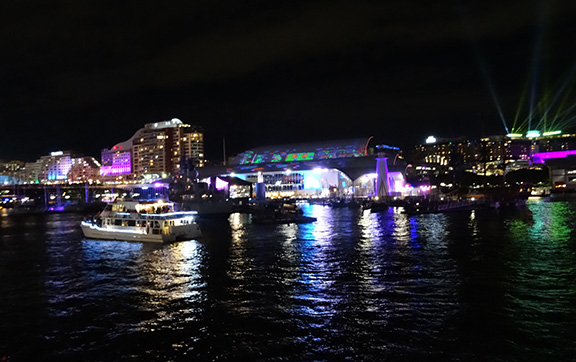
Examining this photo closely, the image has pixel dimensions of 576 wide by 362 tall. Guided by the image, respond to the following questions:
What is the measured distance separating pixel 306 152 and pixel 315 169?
737 inches

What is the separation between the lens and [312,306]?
15.7 metres

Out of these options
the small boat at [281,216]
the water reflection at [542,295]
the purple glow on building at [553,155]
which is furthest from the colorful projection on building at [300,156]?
the water reflection at [542,295]

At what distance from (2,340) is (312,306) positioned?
9642 mm

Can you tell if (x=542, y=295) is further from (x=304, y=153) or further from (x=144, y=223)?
(x=304, y=153)

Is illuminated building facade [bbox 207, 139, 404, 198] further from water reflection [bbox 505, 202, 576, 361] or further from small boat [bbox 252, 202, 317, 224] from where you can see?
water reflection [bbox 505, 202, 576, 361]

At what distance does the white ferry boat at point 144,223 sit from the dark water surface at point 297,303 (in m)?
3.71

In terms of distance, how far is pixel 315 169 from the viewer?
116m

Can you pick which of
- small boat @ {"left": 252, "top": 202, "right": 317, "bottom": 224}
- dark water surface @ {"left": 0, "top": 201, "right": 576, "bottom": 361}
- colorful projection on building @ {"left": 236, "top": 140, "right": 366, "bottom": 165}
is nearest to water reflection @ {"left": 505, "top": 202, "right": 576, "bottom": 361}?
dark water surface @ {"left": 0, "top": 201, "right": 576, "bottom": 361}

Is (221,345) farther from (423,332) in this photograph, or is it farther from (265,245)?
(265,245)

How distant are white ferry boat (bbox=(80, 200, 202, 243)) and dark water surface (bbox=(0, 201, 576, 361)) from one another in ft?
12.2

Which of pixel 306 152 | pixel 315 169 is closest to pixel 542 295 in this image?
pixel 315 169

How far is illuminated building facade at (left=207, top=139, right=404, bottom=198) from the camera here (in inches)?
4277

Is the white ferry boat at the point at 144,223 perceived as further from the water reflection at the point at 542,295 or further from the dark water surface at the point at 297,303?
the water reflection at the point at 542,295

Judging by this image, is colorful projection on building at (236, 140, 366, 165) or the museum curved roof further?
the museum curved roof
